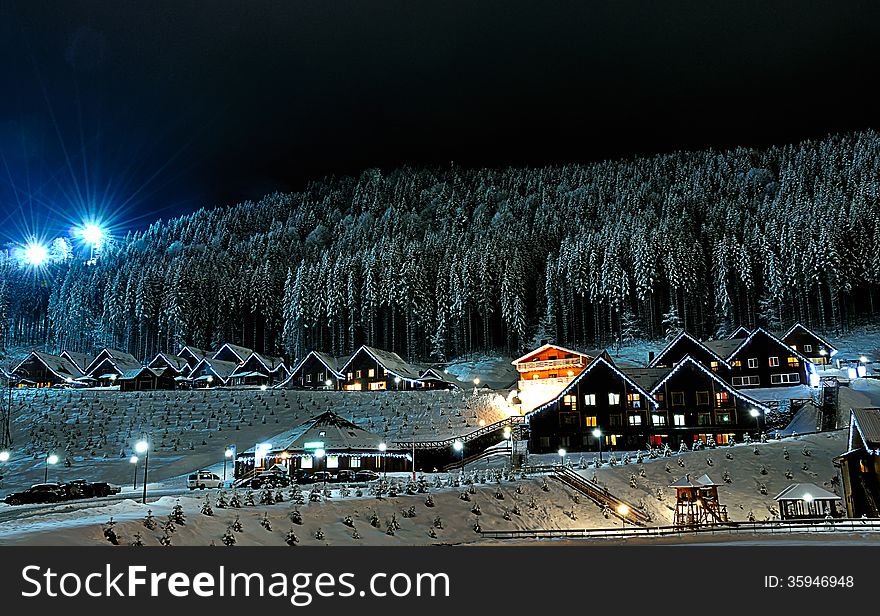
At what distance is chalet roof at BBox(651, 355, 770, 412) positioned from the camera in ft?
180

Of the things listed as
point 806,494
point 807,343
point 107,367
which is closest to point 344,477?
point 806,494

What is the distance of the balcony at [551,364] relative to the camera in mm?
80500

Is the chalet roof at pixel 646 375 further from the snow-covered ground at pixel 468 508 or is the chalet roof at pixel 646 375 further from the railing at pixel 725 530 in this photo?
the railing at pixel 725 530

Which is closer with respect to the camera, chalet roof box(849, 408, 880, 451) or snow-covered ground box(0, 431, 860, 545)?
snow-covered ground box(0, 431, 860, 545)

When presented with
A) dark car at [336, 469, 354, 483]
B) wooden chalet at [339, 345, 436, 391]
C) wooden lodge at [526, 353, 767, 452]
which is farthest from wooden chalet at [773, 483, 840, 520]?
wooden chalet at [339, 345, 436, 391]

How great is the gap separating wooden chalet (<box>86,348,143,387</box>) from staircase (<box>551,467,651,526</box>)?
79781 millimetres

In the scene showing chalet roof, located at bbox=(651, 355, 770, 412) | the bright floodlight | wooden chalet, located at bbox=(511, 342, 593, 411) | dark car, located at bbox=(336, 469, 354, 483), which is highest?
the bright floodlight

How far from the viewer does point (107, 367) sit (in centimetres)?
10281

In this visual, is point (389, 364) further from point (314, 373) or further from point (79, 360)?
point (79, 360)

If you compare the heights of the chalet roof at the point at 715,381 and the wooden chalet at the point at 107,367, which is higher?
the wooden chalet at the point at 107,367

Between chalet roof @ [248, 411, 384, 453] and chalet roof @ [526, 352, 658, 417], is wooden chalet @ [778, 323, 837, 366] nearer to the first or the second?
chalet roof @ [526, 352, 658, 417]

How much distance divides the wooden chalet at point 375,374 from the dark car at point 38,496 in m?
53.0

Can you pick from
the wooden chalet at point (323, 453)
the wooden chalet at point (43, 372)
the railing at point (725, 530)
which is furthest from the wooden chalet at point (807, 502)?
the wooden chalet at point (43, 372)

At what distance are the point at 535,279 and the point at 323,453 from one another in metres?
83.6
